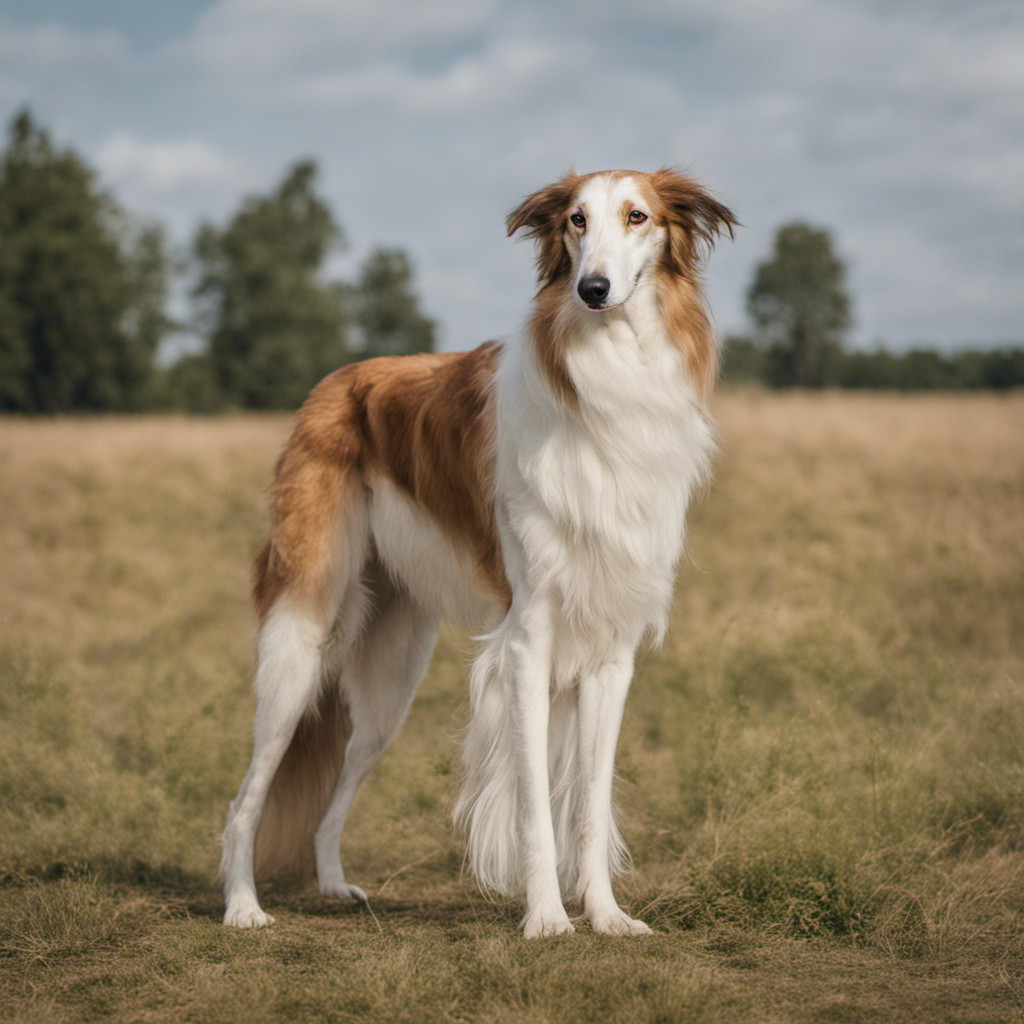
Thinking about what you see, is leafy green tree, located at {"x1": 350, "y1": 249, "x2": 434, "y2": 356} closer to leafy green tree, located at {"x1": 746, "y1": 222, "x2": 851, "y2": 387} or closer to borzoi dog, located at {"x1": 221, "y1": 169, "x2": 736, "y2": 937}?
leafy green tree, located at {"x1": 746, "y1": 222, "x2": 851, "y2": 387}

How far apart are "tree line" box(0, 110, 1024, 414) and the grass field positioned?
20.5 meters

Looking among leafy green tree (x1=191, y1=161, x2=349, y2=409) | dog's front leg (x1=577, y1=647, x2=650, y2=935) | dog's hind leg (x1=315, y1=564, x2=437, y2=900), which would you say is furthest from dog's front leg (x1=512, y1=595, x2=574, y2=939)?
leafy green tree (x1=191, y1=161, x2=349, y2=409)

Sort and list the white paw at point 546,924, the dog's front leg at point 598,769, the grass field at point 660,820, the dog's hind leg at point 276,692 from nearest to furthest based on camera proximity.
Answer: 1. the grass field at point 660,820
2. the white paw at point 546,924
3. the dog's front leg at point 598,769
4. the dog's hind leg at point 276,692

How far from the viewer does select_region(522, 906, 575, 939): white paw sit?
3.81 meters

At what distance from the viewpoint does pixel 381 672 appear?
5.20m

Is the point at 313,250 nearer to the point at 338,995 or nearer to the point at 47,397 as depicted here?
the point at 47,397

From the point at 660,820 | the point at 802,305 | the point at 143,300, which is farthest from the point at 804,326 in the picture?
the point at 660,820

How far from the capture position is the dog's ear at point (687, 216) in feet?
13.3

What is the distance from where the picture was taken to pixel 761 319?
1667 inches

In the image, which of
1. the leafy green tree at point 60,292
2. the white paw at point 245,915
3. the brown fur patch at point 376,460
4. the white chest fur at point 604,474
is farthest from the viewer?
the leafy green tree at point 60,292

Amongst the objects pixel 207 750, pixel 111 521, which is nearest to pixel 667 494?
pixel 207 750

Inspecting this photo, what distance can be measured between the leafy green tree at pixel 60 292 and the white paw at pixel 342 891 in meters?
32.2

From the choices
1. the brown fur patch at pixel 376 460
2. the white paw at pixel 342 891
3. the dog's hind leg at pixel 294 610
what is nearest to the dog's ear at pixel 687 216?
the brown fur patch at pixel 376 460

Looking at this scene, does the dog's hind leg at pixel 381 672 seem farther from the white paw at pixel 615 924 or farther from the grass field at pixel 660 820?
the white paw at pixel 615 924
